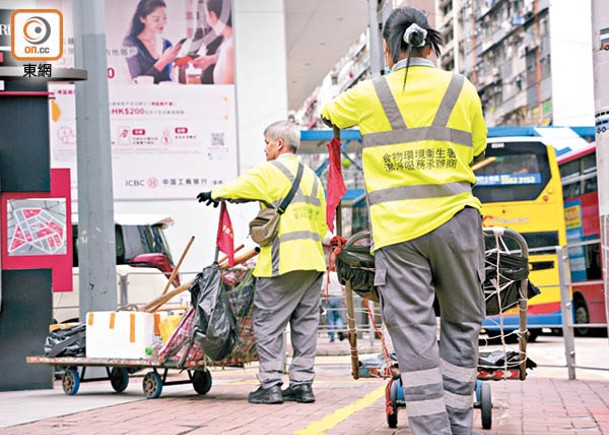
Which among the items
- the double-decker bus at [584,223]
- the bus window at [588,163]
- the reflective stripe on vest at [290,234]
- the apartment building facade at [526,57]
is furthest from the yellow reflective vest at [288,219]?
the apartment building facade at [526,57]

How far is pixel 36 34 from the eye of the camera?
9664 millimetres

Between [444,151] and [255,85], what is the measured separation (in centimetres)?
1380

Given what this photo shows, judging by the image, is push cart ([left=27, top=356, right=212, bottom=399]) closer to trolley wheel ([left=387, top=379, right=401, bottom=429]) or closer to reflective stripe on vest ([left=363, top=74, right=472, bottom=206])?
trolley wheel ([left=387, top=379, right=401, bottom=429])

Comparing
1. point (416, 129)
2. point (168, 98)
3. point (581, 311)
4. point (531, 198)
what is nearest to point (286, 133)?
point (416, 129)

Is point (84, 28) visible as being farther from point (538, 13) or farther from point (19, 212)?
point (538, 13)

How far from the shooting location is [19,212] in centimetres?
970

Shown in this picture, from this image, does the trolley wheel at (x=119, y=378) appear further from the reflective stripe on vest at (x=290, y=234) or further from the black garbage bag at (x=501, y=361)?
the black garbage bag at (x=501, y=361)

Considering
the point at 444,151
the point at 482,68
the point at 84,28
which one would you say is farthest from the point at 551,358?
the point at 482,68

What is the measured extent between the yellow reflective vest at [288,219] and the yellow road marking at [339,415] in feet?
Answer: 3.19

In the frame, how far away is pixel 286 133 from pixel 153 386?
2.15 metres

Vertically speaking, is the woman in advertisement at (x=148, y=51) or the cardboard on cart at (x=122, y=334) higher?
the woman in advertisement at (x=148, y=51)

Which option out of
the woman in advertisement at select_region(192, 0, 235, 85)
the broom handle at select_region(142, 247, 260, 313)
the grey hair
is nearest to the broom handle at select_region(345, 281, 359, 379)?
the broom handle at select_region(142, 247, 260, 313)

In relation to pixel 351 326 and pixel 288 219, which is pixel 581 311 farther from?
pixel 351 326

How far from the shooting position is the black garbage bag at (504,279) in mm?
5473
